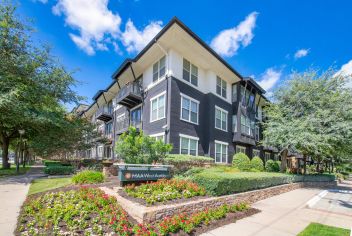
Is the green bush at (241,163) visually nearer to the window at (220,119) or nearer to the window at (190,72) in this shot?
the window at (220,119)

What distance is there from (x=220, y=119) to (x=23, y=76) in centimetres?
1786

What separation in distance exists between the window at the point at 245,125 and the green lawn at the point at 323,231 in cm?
1718

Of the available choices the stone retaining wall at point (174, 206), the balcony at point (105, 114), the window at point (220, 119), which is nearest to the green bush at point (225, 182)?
the stone retaining wall at point (174, 206)

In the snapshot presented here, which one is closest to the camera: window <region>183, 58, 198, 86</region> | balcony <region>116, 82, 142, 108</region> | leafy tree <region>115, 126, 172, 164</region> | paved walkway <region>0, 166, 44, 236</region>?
paved walkway <region>0, 166, 44, 236</region>

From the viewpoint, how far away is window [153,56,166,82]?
59.5 ft

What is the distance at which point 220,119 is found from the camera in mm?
21562

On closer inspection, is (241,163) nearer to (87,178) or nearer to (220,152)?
(220,152)

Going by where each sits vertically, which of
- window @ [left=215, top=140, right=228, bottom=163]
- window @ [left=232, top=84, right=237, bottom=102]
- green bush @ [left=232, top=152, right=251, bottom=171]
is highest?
window @ [left=232, top=84, right=237, bottom=102]

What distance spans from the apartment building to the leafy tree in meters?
4.39

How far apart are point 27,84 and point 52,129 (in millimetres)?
6748

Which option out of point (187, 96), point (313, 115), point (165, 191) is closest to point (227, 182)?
point (165, 191)

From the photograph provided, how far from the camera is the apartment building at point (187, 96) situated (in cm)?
1687

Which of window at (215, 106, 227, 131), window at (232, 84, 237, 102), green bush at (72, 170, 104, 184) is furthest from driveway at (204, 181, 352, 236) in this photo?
window at (232, 84, 237, 102)

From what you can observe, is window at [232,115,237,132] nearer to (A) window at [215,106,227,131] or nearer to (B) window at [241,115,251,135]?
(B) window at [241,115,251,135]
